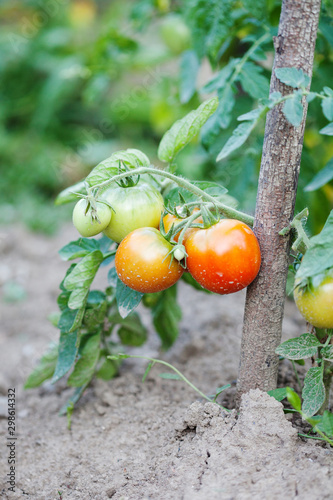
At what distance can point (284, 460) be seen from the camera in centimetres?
81

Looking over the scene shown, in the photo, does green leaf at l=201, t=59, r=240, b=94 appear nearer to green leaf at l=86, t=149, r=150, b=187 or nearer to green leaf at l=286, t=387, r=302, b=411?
green leaf at l=86, t=149, r=150, b=187

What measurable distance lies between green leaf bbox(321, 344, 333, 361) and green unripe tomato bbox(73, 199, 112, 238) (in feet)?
1.53

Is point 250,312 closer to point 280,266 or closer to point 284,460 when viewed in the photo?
point 280,266

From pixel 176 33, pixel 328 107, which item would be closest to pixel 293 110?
pixel 328 107

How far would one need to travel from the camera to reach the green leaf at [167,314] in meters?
1.30

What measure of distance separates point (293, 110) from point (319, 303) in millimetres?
320

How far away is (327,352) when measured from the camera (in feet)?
2.81

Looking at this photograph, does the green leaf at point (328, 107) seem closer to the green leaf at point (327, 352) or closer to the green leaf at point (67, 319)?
the green leaf at point (327, 352)

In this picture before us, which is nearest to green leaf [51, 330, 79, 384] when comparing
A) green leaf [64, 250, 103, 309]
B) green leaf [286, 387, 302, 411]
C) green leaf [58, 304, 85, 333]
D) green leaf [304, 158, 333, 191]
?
green leaf [58, 304, 85, 333]

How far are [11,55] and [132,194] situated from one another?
10.6ft

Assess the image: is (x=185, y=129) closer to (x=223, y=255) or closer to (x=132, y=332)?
(x=223, y=255)

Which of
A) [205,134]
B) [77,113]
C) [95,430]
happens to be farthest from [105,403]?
[77,113]

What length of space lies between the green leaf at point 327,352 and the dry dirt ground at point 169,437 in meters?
0.14

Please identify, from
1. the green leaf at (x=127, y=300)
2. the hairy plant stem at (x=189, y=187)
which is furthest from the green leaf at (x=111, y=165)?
the green leaf at (x=127, y=300)
